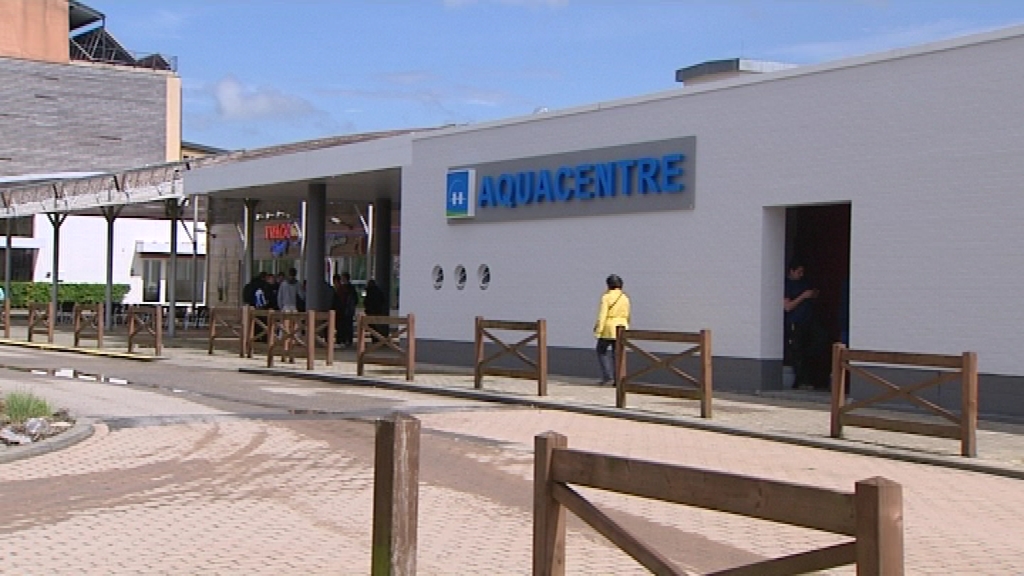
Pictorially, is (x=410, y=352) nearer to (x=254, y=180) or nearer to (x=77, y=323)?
(x=254, y=180)

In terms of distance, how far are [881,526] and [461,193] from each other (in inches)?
838

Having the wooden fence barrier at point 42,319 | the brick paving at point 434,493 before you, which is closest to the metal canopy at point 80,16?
the wooden fence barrier at point 42,319

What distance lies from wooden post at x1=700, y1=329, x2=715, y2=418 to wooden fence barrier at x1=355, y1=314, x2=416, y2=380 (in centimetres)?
622

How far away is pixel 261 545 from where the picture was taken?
8086 millimetres

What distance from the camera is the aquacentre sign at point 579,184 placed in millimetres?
20359

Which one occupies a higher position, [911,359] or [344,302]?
[344,302]

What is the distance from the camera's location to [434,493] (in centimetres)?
1009

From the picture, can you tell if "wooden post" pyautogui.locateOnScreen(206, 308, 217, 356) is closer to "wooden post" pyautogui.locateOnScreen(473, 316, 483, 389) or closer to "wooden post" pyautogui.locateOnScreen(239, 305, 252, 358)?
"wooden post" pyautogui.locateOnScreen(239, 305, 252, 358)

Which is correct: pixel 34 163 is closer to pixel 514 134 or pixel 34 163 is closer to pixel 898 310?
pixel 514 134

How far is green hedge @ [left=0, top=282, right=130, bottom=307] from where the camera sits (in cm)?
5725

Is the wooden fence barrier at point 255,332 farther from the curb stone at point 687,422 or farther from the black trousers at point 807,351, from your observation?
the black trousers at point 807,351

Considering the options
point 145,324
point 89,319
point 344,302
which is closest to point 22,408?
point 145,324

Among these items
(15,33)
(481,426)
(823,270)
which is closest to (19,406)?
(481,426)

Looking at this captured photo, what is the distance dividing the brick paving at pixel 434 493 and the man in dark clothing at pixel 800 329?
9.24 ft
